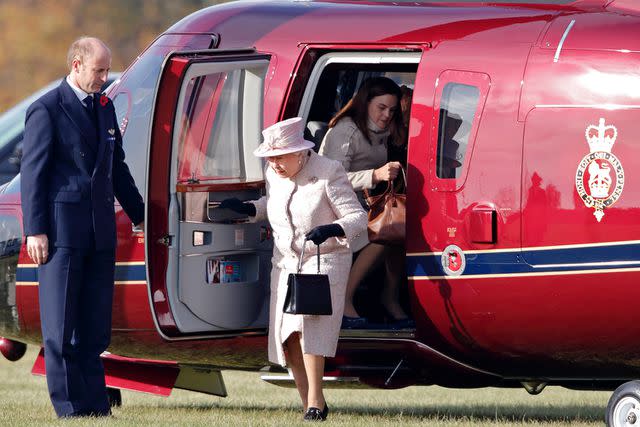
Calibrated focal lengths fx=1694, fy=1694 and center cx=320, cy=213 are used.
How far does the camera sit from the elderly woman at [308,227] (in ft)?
30.6

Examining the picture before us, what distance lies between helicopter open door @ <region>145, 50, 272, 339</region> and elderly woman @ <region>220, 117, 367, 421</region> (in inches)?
16.0

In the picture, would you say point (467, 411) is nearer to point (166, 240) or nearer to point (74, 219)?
point (166, 240)

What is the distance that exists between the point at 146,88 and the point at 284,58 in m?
1.02

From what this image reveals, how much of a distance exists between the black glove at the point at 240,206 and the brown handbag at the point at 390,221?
72cm

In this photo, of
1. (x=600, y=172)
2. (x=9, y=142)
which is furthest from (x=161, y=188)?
(x=9, y=142)

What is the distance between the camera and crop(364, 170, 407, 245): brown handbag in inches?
386

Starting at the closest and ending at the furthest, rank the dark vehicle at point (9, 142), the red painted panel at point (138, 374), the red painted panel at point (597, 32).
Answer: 1. the red painted panel at point (597, 32)
2. the red painted panel at point (138, 374)
3. the dark vehicle at point (9, 142)

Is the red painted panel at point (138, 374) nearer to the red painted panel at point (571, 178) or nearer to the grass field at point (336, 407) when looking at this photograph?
the grass field at point (336, 407)

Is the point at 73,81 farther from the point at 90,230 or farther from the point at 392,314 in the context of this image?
the point at 392,314

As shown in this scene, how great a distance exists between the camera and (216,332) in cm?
973

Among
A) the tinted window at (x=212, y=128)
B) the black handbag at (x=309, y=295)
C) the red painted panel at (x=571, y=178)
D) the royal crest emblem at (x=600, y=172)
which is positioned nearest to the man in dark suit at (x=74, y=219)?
the tinted window at (x=212, y=128)

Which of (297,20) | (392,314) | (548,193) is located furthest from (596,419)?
(297,20)

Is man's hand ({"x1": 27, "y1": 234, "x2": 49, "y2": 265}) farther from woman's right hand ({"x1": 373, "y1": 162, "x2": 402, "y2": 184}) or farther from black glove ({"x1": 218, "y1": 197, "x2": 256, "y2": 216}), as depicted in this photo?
woman's right hand ({"x1": 373, "y1": 162, "x2": 402, "y2": 184})

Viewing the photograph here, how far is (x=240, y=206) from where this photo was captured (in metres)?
9.70
